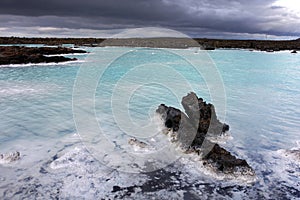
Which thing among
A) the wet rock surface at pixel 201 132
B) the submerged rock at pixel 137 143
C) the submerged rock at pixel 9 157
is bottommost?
the submerged rock at pixel 9 157

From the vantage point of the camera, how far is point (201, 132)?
330 inches

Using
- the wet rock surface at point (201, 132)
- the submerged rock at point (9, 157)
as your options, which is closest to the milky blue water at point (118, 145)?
the submerged rock at point (9, 157)

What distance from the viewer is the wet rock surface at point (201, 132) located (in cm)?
648

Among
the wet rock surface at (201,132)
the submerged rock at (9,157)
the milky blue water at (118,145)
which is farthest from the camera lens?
the submerged rock at (9,157)

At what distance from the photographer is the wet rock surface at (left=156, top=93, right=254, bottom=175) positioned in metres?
6.48

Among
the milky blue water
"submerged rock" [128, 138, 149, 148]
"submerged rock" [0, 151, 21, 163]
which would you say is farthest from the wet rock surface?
"submerged rock" [0, 151, 21, 163]

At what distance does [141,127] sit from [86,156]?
286cm

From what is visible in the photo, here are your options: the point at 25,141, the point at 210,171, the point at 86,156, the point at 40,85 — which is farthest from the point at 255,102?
the point at 40,85

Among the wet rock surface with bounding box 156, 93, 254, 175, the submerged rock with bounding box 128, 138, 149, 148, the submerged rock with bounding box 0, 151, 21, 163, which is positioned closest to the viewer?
the wet rock surface with bounding box 156, 93, 254, 175

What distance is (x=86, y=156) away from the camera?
7309 millimetres

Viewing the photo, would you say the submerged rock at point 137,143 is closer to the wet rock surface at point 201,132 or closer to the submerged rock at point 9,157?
the wet rock surface at point 201,132

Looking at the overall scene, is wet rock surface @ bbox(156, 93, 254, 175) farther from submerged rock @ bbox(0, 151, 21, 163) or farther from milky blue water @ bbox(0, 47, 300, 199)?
submerged rock @ bbox(0, 151, 21, 163)

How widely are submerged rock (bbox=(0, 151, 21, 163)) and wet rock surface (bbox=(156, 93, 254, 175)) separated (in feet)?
14.7

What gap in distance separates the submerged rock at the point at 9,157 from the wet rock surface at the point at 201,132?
14.7ft
